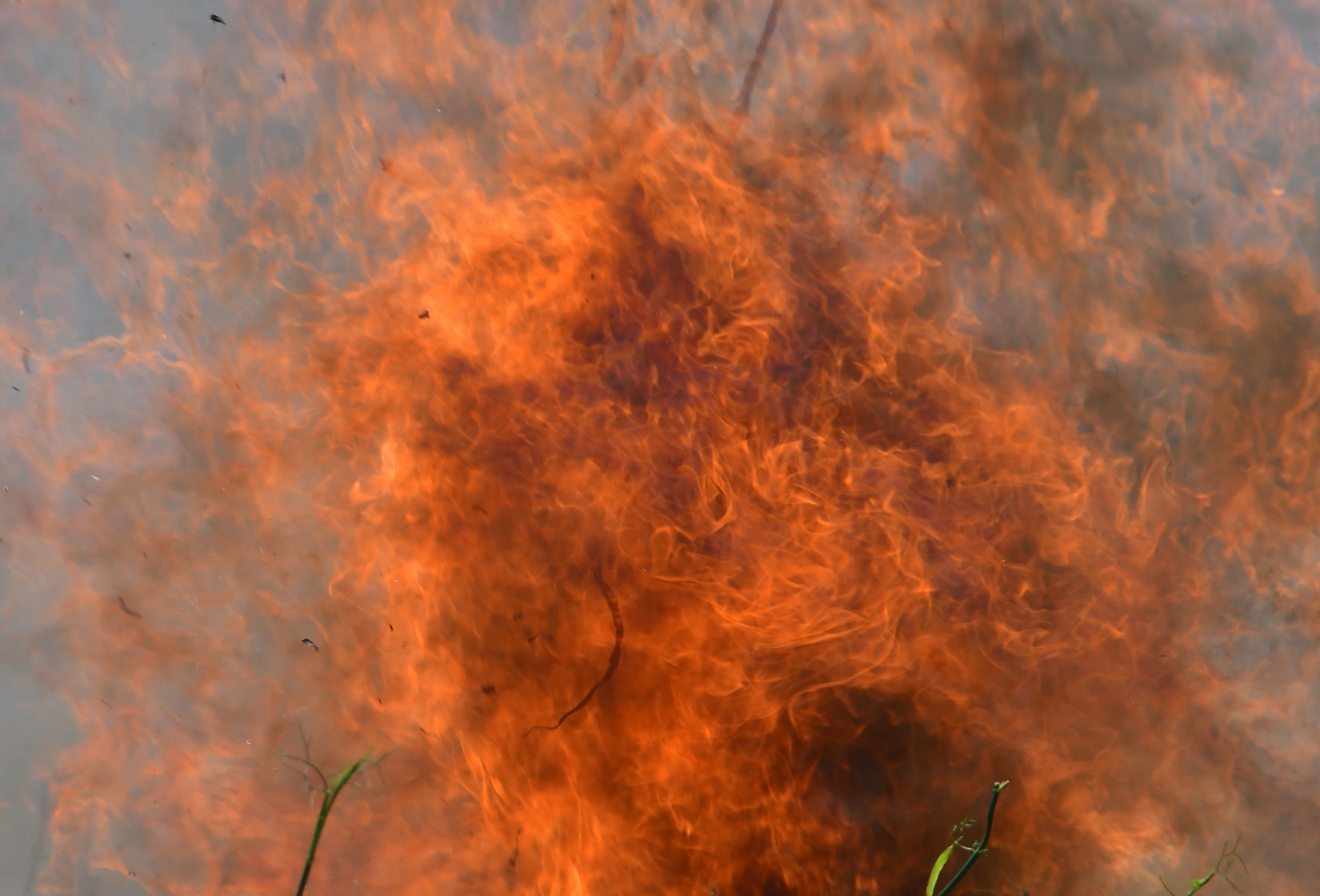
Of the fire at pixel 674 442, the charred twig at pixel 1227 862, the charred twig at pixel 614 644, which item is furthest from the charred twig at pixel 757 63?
the charred twig at pixel 1227 862

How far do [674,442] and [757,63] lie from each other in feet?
4.49

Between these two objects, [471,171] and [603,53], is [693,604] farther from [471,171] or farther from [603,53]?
[603,53]

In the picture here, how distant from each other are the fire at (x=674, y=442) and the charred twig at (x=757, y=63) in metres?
0.01

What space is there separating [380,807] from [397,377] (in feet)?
4.95

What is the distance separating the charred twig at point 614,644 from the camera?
3049 millimetres

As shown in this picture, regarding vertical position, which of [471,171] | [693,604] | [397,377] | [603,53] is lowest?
[693,604]

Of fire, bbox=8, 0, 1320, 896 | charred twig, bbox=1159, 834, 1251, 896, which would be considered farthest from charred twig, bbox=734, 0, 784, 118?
charred twig, bbox=1159, 834, 1251, 896

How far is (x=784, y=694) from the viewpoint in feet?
10.0

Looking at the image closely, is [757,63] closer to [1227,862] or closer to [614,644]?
[614,644]

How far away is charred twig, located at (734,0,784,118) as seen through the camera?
9.91 feet

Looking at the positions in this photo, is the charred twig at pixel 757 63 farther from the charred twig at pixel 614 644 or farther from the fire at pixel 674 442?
the charred twig at pixel 614 644

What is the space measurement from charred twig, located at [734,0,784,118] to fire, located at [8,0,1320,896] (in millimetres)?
15

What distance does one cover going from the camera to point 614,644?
3049 millimetres

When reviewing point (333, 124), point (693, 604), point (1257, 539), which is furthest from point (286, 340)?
point (1257, 539)
